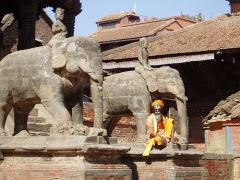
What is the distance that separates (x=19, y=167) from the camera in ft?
31.3

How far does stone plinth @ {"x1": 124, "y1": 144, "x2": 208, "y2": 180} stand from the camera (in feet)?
37.0

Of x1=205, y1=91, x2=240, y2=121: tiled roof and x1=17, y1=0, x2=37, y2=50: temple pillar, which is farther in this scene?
x1=17, y1=0, x2=37, y2=50: temple pillar

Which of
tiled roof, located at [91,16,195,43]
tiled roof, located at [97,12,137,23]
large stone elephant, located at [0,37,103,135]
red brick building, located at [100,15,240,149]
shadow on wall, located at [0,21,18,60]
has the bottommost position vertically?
large stone elephant, located at [0,37,103,135]

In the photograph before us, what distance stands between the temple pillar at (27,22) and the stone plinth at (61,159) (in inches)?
322

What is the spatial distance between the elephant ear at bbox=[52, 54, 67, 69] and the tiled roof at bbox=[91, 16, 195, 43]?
87.6ft

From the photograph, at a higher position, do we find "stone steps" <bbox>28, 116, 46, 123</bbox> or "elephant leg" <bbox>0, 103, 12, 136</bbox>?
"stone steps" <bbox>28, 116, 46, 123</bbox>

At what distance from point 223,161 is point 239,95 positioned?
3507 millimetres

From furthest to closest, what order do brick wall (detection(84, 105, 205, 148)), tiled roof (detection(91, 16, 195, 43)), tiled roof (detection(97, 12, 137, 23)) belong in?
tiled roof (detection(97, 12, 137, 23)), tiled roof (detection(91, 16, 195, 43)), brick wall (detection(84, 105, 205, 148))

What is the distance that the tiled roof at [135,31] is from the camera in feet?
121

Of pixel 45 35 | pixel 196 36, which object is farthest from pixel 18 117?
pixel 45 35

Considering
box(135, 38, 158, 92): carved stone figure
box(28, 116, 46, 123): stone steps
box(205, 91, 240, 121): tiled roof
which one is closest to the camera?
box(135, 38, 158, 92): carved stone figure

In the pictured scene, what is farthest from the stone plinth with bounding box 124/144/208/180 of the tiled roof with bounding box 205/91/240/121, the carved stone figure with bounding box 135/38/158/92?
the tiled roof with bounding box 205/91/240/121

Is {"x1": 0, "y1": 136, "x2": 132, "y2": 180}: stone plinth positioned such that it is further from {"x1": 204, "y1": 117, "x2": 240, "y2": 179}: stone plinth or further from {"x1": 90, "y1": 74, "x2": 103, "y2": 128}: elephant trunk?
{"x1": 204, "y1": 117, "x2": 240, "y2": 179}: stone plinth

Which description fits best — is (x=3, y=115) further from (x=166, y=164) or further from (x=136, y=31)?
(x=136, y=31)
